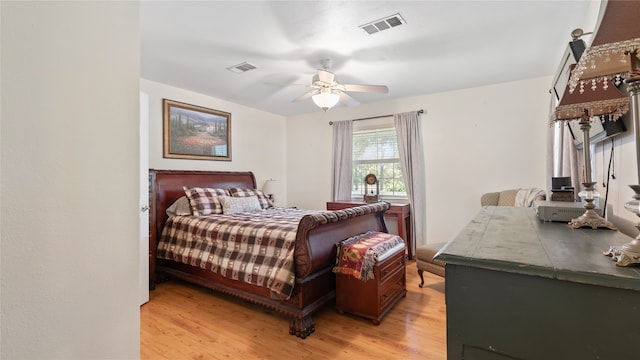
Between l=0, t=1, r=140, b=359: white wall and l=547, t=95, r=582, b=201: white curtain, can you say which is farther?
l=547, t=95, r=582, b=201: white curtain

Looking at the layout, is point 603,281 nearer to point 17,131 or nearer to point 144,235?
point 17,131

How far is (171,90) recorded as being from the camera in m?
3.90

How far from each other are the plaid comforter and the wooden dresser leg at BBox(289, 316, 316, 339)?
22 centimetres

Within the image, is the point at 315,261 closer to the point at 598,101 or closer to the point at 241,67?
the point at 598,101

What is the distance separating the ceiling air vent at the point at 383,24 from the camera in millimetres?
2236

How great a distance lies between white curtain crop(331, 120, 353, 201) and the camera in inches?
195

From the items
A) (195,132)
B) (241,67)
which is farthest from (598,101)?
(195,132)

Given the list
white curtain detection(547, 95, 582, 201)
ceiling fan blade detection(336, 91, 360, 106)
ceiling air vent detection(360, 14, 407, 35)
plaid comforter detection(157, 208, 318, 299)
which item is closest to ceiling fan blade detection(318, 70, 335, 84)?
ceiling fan blade detection(336, 91, 360, 106)

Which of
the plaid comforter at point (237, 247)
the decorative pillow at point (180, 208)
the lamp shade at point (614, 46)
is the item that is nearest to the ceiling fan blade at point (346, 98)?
the plaid comforter at point (237, 247)

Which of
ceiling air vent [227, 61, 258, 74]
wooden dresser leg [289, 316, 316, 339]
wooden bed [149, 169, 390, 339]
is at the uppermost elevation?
ceiling air vent [227, 61, 258, 74]

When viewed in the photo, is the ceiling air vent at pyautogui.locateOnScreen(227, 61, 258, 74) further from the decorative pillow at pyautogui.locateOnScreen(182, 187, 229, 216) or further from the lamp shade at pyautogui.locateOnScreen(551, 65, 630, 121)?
the lamp shade at pyautogui.locateOnScreen(551, 65, 630, 121)

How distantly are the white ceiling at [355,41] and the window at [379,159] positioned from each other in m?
1.04

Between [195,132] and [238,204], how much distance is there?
4.22 feet

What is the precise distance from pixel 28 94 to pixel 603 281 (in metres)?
1.30
